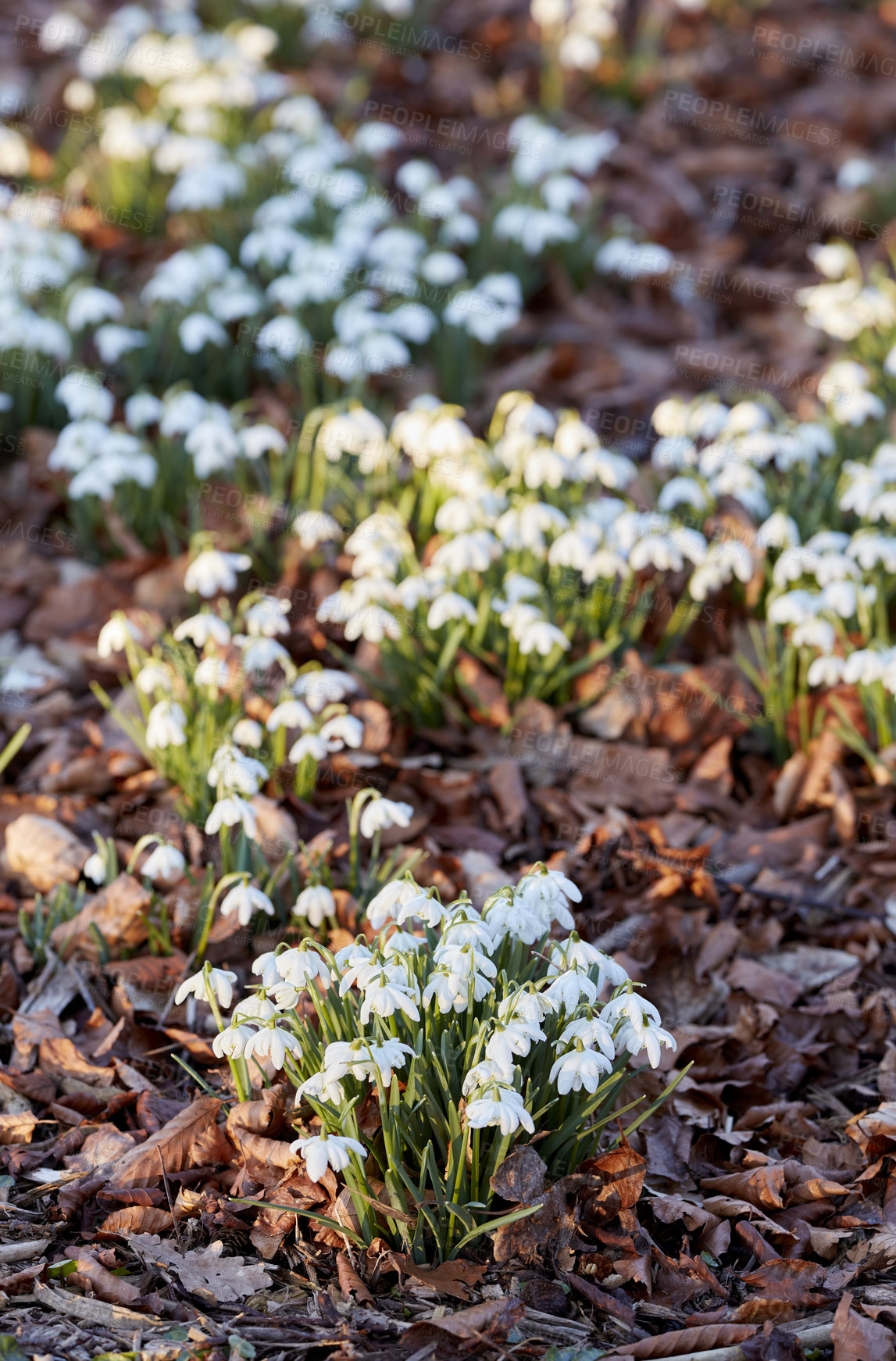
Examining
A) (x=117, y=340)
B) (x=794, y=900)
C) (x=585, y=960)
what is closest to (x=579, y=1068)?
(x=585, y=960)

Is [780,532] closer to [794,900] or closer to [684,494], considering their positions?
[684,494]

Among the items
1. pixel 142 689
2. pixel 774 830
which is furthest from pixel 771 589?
pixel 142 689

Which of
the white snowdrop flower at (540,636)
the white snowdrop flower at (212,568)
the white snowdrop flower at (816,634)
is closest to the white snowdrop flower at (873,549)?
the white snowdrop flower at (816,634)

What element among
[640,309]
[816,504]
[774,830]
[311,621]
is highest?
[640,309]

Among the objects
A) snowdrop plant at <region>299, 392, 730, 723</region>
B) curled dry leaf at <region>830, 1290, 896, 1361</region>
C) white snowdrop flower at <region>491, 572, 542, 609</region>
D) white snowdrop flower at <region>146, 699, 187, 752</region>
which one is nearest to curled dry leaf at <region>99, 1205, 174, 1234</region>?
white snowdrop flower at <region>146, 699, 187, 752</region>

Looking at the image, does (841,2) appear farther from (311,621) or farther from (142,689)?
(142,689)

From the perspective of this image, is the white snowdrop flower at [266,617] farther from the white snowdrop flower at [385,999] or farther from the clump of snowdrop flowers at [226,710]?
the white snowdrop flower at [385,999]
